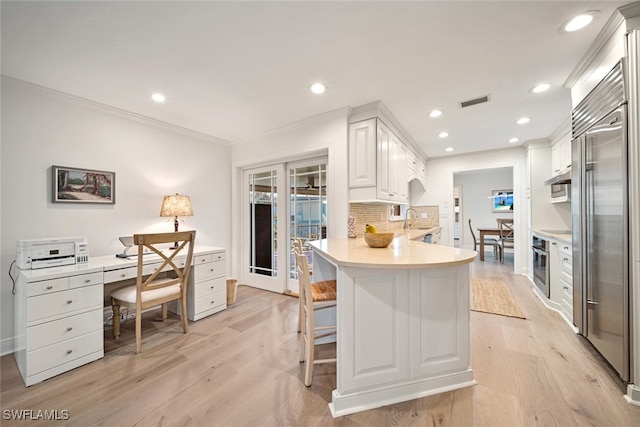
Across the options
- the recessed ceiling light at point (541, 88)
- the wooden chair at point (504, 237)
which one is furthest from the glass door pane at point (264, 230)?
the wooden chair at point (504, 237)

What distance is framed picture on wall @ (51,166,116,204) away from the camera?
95.2 inches

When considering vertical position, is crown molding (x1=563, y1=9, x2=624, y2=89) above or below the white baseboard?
above

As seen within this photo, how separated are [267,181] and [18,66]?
2.64 meters

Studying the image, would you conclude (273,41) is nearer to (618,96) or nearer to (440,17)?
(440,17)

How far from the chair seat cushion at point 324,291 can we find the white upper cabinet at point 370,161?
123cm

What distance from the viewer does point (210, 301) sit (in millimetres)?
2934

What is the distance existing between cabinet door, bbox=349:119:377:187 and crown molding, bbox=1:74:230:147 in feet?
7.60

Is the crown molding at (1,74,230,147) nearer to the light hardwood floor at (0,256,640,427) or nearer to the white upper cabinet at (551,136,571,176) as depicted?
the light hardwood floor at (0,256,640,427)

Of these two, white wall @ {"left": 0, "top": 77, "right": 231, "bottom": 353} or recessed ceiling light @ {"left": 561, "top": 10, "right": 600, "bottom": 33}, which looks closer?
recessed ceiling light @ {"left": 561, "top": 10, "right": 600, "bottom": 33}

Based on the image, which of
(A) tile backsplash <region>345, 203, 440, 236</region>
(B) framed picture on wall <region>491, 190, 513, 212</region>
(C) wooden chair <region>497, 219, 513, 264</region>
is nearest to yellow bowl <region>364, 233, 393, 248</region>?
(A) tile backsplash <region>345, 203, 440, 236</region>

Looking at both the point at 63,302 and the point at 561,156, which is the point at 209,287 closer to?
the point at 63,302

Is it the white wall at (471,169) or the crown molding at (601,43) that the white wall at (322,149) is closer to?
the crown molding at (601,43)

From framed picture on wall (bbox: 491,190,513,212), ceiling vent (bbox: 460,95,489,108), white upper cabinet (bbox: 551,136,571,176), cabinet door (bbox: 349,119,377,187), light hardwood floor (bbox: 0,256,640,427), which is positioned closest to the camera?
light hardwood floor (bbox: 0,256,640,427)

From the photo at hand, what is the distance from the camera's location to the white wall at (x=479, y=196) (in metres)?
7.22
